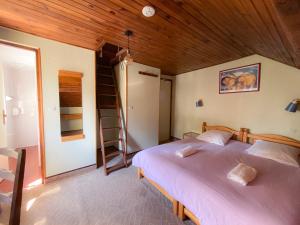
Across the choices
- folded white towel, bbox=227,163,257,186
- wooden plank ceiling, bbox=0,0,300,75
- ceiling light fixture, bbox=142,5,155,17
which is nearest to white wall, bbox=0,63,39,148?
wooden plank ceiling, bbox=0,0,300,75

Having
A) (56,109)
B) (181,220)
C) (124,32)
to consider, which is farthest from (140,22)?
(181,220)

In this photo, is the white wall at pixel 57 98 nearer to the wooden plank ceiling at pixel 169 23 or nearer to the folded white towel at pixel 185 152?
the wooden plank ceiling at pixel 169 23

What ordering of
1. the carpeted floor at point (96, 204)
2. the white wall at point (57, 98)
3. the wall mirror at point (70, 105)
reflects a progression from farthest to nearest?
the wall mirror at point (70, 105)
the white wall at point (57, 98)
the carpeted floor at point (96, 204)

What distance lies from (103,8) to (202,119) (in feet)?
11.1

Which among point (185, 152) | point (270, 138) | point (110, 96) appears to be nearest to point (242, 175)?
point (185, 152)

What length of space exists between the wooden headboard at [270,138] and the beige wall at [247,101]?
99 millimetres

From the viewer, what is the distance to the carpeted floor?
1.65 m

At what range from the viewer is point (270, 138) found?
261 centimetres

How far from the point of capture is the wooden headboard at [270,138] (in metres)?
2.36

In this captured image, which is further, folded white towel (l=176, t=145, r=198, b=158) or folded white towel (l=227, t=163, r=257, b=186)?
folded white towel (l=176, t=145, r=198, b=158)

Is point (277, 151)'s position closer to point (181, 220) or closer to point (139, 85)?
point (181, 220)

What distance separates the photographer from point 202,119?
387 centimetres

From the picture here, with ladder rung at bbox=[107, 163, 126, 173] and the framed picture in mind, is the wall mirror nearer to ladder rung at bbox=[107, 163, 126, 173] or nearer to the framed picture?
ladder rung at bbox=[107, 163, 126, 173]

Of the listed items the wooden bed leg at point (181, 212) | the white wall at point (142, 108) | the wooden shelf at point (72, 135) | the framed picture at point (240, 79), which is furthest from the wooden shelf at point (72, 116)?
the framed picture at point (240, 79)
